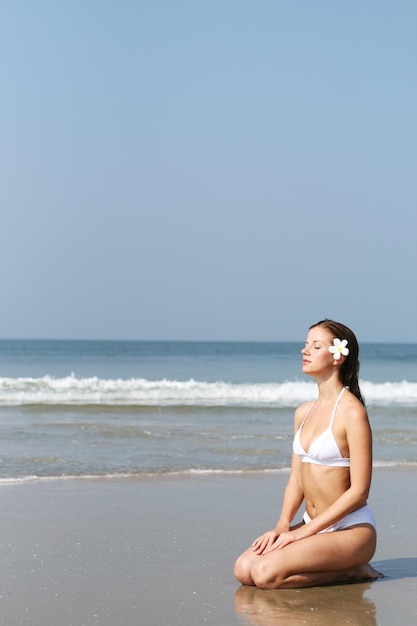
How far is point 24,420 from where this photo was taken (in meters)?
15.6

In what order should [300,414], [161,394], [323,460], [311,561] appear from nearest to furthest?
[311,561] → [323,460] → [300,414] → [161,394]

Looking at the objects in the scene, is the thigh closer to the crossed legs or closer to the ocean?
the crossed legs

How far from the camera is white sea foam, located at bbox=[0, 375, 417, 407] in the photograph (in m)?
20.9

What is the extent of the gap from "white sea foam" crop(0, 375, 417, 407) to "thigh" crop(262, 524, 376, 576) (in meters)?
14.6

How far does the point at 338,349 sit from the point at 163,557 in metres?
1.89

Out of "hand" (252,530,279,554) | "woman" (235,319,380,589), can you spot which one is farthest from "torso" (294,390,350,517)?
"hand" (252,530,279,554)

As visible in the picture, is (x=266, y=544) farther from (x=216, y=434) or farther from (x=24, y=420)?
(x=24, y=420)

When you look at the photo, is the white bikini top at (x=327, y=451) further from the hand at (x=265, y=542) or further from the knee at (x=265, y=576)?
the knee at (x=265, y=576)

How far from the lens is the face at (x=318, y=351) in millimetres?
5289

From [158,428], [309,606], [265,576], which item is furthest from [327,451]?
[158,428]

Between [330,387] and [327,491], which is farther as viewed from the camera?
[330,387]

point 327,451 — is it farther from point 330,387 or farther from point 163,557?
point 163,557

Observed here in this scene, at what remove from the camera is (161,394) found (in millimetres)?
23844

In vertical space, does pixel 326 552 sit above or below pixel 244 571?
above
